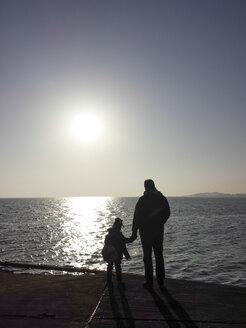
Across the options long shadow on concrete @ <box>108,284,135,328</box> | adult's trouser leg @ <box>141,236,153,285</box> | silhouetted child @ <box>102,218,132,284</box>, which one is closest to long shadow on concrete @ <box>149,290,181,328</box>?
adult's trouser leg @ <box>141,236,153,285</box>

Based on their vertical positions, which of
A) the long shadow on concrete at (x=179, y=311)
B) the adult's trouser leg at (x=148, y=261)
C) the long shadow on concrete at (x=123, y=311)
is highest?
the adult's trouser leg at (x=148, y=261)

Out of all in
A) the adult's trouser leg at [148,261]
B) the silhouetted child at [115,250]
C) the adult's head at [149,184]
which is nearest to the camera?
the adult's trouser leg at [148,261]

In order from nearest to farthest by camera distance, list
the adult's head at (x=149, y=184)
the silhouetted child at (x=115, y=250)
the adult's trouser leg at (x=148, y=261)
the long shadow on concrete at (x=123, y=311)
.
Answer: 1. the long shadow on concrete at (x=123, y=311)
2. the adult's trouser leg at (x=148, y=261)
3. the adult's head at (x=149, y=184)
4. the silhouetted child at (x=115, y=250)

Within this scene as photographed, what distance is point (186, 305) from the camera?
19.5 feet

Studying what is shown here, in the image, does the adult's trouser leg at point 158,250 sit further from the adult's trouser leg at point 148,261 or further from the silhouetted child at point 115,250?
the silhouetted child at point 115,250

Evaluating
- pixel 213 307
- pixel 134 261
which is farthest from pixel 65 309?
pixel 134 261

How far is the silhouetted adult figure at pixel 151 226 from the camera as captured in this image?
736 cm

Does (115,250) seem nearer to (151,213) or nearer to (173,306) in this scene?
(151,213)

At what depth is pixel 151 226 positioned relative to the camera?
7371 millimetres

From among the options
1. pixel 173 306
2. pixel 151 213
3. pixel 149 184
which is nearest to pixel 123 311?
pixel 173 306

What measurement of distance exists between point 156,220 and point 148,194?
0.64 meters

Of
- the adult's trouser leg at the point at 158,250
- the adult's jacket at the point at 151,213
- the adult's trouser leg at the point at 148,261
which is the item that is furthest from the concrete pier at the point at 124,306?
the adult's jacket at the point at 151,213

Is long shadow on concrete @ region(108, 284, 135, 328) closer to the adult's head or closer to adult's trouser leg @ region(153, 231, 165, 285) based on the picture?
adult's trouser leg @ region(153, 231, 165, 285)

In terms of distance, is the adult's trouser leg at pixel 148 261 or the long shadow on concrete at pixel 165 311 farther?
the adult's trouser leg at pixel 148 261
